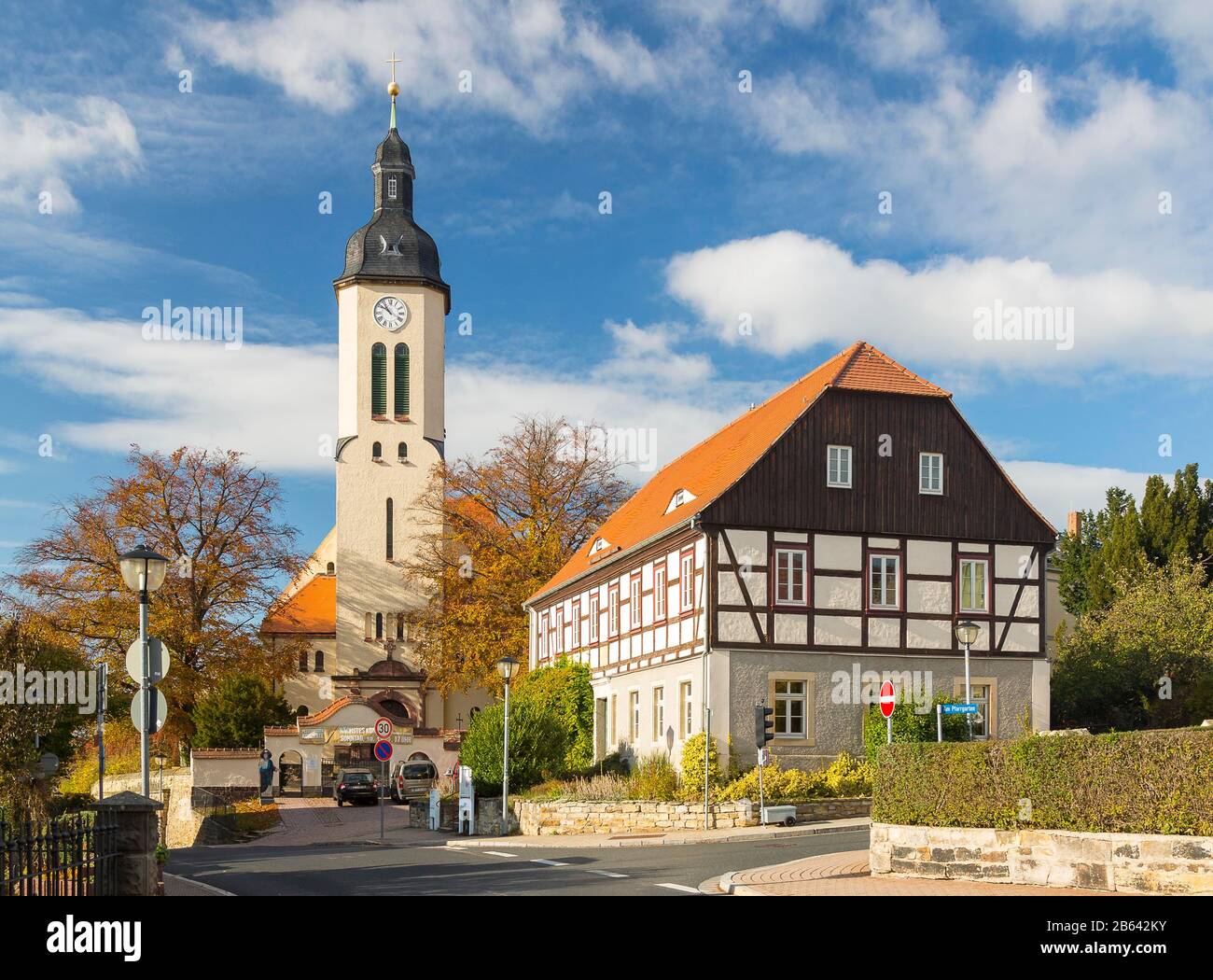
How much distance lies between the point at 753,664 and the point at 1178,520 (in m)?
24.5

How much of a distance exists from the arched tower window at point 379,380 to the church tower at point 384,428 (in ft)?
0.14

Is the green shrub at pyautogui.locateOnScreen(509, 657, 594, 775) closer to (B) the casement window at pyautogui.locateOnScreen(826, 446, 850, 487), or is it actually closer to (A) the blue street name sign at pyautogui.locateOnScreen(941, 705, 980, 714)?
(B) the casement window at pyautogui.locateOnScreen(826, 446, 850, 487)

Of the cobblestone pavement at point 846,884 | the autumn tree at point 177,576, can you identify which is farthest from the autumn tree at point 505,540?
the cobblestone pavement at point 846,884

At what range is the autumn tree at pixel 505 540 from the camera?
177 ft

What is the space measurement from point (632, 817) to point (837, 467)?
9.99m

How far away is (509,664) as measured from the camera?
32844 millimetres

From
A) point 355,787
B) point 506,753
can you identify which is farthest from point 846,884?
point 355,787

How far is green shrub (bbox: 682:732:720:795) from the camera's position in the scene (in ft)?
105

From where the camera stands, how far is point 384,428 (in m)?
66.0

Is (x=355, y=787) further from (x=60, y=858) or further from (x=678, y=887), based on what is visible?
(x=60, y=858)

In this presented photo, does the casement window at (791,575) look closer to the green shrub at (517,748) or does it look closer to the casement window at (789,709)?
the casement window at (789,709)

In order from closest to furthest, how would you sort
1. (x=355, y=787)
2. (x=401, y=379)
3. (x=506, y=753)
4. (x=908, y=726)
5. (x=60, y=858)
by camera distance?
(x=60, y=858), (x=506, y=753), (x=908, y=726), (x=355, y=787), (x=401, y=379)
